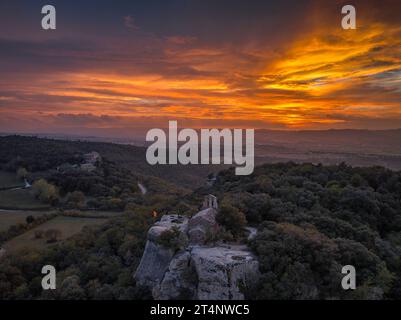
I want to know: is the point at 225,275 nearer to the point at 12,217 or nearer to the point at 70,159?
the point at 12,217

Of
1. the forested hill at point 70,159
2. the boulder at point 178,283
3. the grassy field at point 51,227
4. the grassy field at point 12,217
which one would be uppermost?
the forested hill at point 70,159

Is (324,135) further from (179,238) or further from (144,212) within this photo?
(179,238)

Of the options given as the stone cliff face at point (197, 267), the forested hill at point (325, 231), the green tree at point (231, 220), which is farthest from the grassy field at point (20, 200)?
the green tree at point (231, 220)

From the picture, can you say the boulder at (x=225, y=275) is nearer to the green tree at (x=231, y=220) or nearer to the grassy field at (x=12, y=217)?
the green tree at (x=231, y=220)

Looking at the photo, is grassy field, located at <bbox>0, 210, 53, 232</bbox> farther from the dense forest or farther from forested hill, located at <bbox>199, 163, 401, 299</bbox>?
forested hill, located at <bbox>199, 163, 401, 299</bbox>

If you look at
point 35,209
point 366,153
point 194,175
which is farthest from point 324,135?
point 35,209

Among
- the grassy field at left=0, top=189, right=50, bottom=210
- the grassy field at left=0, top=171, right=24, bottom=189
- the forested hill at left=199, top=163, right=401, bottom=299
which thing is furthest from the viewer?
the grassy field at left=0, top=171, right=24, bottom=189

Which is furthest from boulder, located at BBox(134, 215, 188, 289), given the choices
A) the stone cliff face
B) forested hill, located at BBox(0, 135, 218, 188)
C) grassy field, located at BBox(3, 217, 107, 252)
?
forested hill, located at BBox(0, 135, 218, 188)

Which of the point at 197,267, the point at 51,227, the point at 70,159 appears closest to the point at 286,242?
the point at 197,267
